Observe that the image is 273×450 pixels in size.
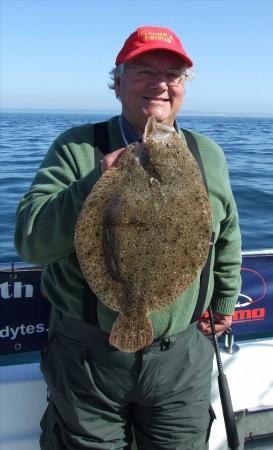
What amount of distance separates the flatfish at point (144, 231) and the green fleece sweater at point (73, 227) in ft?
0.32

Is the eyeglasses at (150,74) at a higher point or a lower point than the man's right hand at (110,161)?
higher

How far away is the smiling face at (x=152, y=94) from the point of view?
2.24 meters

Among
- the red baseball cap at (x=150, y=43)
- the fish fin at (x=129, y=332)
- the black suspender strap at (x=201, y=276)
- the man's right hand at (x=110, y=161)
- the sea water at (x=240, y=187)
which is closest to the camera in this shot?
the man's right hand at (x=110, y=161)

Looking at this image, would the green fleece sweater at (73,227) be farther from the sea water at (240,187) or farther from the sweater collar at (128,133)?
the sea water at (240,187)

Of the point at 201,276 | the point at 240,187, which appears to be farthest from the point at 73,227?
the point at 240,187

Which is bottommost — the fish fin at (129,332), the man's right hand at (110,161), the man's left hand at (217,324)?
the man's left hand at (217,324)

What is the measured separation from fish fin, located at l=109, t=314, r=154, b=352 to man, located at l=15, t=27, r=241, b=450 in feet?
0.71

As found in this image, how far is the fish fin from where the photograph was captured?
2013 mm

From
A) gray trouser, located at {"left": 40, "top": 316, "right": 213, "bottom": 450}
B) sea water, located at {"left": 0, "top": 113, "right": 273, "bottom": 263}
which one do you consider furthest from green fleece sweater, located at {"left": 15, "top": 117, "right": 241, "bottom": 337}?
sea water, located at {"left": 0, "top": 113, "right": 273, "bottom": 263}

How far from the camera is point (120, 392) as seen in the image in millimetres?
2311

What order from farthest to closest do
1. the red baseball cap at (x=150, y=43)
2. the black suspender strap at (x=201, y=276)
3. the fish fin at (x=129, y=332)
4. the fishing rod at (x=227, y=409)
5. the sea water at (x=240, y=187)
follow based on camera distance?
the sea water at (x=240, y=187) < the fishing rod at (x=227, y=409) < the black suspender strap at (x=201, y=276) < the red baseball cap at (x=150, y=43) < the fish fin at (x=129, y=332)

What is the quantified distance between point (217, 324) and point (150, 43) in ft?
5.48

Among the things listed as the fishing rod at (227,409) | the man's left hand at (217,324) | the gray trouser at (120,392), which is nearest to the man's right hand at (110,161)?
the gray trouser at (120,392)

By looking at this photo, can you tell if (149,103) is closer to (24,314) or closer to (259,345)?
(24,314)
